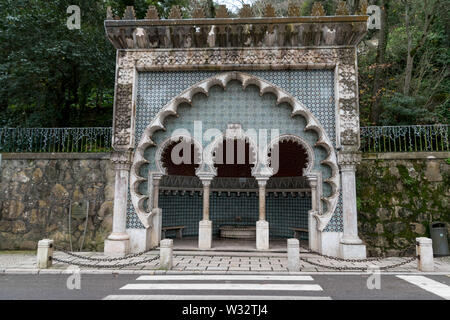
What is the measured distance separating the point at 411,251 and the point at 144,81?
978cm

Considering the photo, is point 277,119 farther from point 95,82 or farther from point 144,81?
point 95,82

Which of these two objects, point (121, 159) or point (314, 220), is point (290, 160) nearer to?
point (314, 220)

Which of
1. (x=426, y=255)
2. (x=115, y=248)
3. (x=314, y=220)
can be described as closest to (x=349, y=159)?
(x=314, y=220)

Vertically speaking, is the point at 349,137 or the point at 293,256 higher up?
the point at 349,137

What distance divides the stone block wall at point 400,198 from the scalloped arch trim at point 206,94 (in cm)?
134

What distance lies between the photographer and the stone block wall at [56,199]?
939 centimetres

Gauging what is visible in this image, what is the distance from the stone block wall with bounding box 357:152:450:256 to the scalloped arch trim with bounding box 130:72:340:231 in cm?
134

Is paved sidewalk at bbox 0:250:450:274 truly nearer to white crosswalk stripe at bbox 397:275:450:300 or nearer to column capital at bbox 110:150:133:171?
white crosswalk stripe at bbox 397:275:450:300

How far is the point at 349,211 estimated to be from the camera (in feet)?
27.4

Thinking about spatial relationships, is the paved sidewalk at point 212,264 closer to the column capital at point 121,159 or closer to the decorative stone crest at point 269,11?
the column capital at point 121,159

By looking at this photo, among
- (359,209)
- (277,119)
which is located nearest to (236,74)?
(277,119)

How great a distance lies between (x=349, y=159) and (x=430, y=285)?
12.0ft

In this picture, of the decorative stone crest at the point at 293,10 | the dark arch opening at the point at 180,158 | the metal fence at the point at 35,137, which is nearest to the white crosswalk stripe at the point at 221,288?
the dark arch opening at the point at 180,158

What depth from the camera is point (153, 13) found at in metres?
9.20
